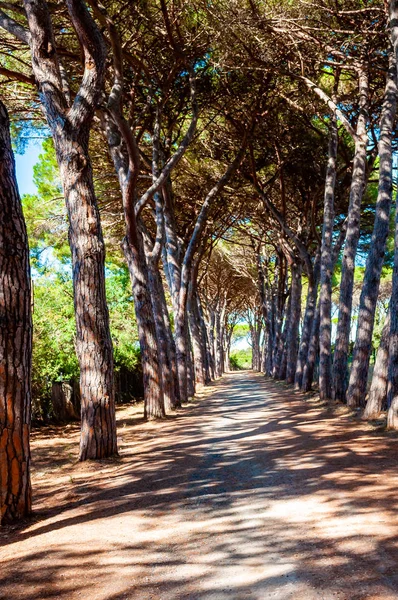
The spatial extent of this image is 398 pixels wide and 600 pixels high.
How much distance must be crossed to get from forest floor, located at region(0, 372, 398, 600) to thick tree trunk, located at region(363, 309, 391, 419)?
994 mm

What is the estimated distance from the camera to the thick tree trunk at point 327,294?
1206 cm

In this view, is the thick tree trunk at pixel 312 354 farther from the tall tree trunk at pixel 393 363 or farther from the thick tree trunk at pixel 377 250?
the tall tree trunk at pixel 393 363

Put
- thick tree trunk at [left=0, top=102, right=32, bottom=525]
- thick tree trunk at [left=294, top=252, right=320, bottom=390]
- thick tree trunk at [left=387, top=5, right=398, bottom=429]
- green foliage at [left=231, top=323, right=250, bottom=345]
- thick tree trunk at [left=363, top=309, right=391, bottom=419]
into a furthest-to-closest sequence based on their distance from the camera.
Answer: green foliage at [left=231, top=323, right=250, bottom=345], thick tree trunk at [left=294, top=252, right=320, bottom=390], thick tree trunk at [left=363, top=309, right=391, bottom=419], thick tree trunk at [left=387, top=5, right=398, bottom=429], thick tree trunk at [left=0, top=102, right=32, bottom=525]

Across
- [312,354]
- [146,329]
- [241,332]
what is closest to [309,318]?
[312,354]

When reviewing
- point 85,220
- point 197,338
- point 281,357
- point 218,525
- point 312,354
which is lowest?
point 218,525

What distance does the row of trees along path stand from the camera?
21.3ft

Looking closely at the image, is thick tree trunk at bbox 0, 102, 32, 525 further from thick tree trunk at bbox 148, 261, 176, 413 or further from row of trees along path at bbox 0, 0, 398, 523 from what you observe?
thick tree trunk at bbox 148, 261, 176, 413

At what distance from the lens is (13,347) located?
166 inches

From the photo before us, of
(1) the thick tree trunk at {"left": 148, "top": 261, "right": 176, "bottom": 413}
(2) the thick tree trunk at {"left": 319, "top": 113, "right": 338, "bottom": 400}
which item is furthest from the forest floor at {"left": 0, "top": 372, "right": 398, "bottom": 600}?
(1) the thick tree trunk at {"left": 148, "top": 261, "right": 176, "bottom": 413}

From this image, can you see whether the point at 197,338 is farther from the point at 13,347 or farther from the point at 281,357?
the point at 13,347

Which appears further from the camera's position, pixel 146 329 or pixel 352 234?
pixel 352 234

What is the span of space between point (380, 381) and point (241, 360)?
83980mm

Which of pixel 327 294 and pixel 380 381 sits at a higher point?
pixel 327 294

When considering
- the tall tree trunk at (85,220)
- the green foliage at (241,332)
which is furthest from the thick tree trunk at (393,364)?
the green foliage at (241,332)
